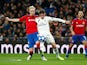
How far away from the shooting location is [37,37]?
1891 cm

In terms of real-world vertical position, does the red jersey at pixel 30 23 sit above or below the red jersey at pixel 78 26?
above

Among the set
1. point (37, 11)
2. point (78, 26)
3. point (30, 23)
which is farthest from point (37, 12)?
point (30, 23)

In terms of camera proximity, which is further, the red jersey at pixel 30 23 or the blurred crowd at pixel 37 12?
the blurred crowd at pixel 37 12

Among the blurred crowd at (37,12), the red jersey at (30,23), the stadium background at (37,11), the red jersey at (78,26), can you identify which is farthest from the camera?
the blurred crowd at (37,12)

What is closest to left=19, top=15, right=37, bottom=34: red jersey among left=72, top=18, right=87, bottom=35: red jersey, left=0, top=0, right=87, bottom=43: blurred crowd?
left=72, top=18, right=87, bottom=35: red jersey

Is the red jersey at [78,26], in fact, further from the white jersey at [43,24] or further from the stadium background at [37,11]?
the stadium background at [37,11]

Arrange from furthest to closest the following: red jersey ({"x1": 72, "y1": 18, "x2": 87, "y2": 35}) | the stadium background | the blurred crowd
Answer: the blurred crowd, the stadium background, red jersey ({"x1": 72, "y1": 18, "x2": 87, "y2": 35})

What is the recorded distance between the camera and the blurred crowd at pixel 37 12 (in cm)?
2532

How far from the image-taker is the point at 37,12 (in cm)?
2748

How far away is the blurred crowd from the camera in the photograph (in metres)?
25.3

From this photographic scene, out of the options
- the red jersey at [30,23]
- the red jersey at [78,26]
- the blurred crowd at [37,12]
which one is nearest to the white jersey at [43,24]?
the red jersey at [30,23]

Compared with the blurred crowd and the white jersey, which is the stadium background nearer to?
the blurred crowd

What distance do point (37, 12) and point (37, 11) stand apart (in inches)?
4.0

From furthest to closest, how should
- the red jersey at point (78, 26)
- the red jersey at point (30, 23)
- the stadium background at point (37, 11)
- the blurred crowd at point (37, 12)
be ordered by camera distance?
the blurred crowd at point (37, 12) < the stadium background at point (37, 11) < the red jersey at point (78, 26) < the red jersey at point (30, 23)
